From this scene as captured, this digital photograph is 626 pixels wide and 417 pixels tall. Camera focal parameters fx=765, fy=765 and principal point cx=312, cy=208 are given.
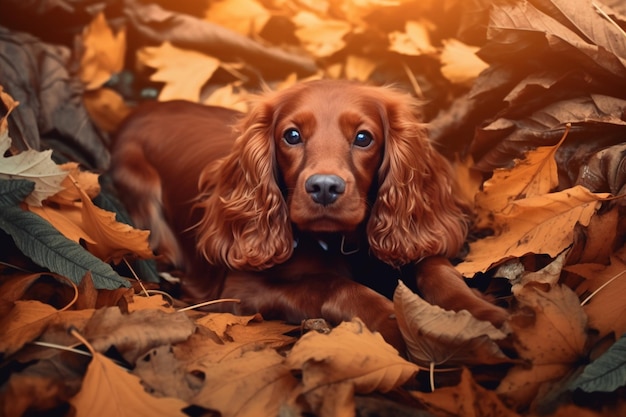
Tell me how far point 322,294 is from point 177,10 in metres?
2.12

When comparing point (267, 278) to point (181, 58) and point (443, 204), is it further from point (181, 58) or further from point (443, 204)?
point (181, 58)

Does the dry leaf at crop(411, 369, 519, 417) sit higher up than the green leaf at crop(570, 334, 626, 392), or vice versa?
the green leaf at crop(570, 334, 626, 392)

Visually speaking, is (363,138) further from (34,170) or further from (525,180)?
(34,170)

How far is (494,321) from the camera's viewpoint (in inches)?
74.9

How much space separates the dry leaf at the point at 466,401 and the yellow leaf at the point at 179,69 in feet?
7.61

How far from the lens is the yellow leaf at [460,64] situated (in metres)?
2.99

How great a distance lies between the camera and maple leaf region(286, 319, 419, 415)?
149 cm

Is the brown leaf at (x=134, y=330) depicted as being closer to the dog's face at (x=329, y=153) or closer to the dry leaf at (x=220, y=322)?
the dry leaf at (x=220, y=322)

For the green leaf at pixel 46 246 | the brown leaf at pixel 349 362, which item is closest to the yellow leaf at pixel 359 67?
the green leaf at pixel 46 246

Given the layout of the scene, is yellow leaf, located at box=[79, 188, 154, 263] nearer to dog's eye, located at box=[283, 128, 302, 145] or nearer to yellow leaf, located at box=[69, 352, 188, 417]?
dog's eye, located at box=[283, 128, 302, 145]

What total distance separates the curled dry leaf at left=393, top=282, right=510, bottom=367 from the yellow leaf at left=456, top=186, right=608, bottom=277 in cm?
47

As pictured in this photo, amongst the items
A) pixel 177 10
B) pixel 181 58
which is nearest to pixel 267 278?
pixel 181 58

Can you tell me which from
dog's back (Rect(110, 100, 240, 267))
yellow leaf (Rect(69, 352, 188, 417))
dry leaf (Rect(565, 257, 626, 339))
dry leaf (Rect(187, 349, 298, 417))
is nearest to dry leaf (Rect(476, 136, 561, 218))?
dry leaf (Rect(565, 257, 626, 339))

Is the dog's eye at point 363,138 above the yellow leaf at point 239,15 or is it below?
above
